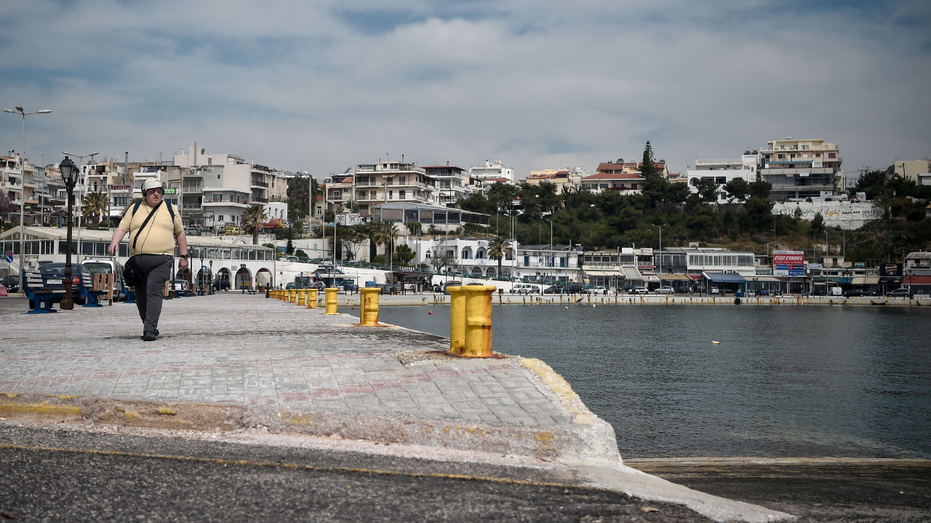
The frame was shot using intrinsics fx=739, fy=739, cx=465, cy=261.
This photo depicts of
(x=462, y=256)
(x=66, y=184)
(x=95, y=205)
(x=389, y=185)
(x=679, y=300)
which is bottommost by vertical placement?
(x=679, y=300)

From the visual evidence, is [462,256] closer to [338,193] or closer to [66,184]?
[338,193]

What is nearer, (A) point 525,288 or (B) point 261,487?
(B) point 261,487

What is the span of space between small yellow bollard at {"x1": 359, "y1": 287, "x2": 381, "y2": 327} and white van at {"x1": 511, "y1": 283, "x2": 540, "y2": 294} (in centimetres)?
7788

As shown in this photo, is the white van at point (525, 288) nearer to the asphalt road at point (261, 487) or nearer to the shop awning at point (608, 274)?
the shop awning at point (608, 274)

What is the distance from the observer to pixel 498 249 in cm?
9519

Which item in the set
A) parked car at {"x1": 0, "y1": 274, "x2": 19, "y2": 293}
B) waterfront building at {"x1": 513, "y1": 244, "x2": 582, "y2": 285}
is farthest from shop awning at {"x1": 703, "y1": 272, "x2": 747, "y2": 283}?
parked car at {"x1": 0, "y1": 274, "x2": 19, "y2": 293}

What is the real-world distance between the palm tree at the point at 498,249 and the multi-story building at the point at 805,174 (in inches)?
2385

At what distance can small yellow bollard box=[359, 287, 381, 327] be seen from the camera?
41.1 ft

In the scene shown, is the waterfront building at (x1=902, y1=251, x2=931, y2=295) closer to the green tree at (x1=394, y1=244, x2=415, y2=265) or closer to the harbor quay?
the green tree at (x1=394, y1=244, x2=415, y2=265)

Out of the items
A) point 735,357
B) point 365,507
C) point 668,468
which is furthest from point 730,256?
point 365,507

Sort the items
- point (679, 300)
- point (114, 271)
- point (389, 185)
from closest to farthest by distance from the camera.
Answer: point (114, 271) → point (679, 300) → point (389, 185)

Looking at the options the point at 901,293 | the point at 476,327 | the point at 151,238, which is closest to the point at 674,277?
the point at 901,293

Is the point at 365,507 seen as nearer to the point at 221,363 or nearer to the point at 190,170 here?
the point at 221,363

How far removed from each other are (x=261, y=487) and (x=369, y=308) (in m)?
8.89
